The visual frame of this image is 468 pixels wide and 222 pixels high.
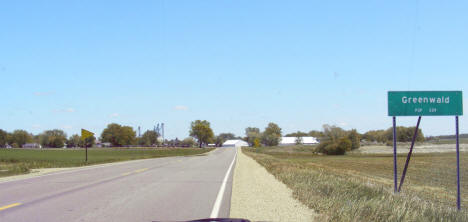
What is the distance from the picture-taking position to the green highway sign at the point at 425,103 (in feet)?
34.8

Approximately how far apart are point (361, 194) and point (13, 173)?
1828cm

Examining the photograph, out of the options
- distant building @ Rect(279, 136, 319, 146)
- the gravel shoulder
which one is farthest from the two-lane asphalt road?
distant building @ Rect(279, 136, 319, 146)

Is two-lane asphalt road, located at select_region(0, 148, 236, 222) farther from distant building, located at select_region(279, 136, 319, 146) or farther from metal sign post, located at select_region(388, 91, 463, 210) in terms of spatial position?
distant building, located at select_region(279, 136, 319, 146)

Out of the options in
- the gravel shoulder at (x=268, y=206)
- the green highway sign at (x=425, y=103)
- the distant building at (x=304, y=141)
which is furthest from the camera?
the distant building at (x=304, y=141)

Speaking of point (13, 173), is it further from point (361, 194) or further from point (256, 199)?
point (361, 194)

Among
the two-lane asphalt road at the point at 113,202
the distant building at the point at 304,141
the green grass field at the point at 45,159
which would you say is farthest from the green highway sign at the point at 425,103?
the distant building at the point at 304,141

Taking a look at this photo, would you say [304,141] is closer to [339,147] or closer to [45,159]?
[339,147]

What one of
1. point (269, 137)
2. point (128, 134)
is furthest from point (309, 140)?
point (128, 134)

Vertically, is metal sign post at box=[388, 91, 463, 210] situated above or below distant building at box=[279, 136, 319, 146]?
above

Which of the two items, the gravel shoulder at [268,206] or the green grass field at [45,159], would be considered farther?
the green grass field at [45,159]

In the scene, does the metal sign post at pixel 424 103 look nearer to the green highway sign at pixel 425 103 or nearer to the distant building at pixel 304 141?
the green highway sign at pixel 425 103

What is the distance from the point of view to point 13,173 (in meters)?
21.2

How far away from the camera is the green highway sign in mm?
10609

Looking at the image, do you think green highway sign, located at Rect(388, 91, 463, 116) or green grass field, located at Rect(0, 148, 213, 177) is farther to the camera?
green grass field, located at Rect(0, 148, 213, 177)
